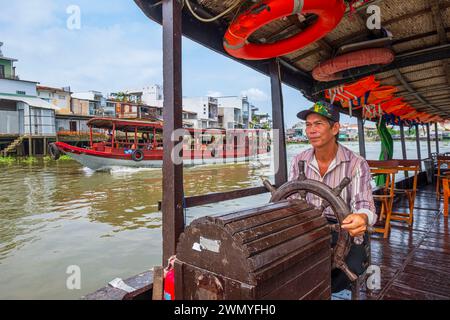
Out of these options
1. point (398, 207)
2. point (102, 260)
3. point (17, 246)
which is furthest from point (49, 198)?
point (398, 207)

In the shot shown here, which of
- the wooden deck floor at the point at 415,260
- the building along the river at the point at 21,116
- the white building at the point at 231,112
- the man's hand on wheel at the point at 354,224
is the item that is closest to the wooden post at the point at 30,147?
the building along the river at the point at 21,116

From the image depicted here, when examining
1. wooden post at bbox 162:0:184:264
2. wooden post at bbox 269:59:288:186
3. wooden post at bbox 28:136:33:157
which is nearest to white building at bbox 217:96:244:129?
wooden post at bbox 28:136:33:157

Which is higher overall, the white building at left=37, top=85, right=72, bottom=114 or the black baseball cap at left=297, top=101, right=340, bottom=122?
the white building at left=37, top=85, right=72, bottom=114

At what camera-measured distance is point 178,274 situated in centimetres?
112

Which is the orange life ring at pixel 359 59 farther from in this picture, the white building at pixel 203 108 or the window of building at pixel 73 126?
the white building at pixel 203 108

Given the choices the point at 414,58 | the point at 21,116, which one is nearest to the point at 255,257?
the point at 414,58

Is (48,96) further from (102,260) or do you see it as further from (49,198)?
(102,260)

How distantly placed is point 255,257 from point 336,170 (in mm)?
1070

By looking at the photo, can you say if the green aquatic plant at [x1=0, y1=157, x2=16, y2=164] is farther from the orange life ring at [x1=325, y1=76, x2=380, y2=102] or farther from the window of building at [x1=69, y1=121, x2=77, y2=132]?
the orange life ring at [x1=325, y1=76, x2=380, y2=102]

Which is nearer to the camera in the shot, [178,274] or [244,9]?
[178,274]

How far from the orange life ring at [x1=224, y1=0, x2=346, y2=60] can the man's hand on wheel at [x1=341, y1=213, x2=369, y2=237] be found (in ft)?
4.45

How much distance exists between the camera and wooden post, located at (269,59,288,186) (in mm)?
3141

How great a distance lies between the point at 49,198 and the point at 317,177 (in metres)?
11.1

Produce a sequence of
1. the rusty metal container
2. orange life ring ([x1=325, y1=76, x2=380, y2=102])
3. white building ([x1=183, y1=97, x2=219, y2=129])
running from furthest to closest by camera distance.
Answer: white building ([x1=183, y1=97, x2=219, y2=129]) < orange life ring ([x1=325, y1=76, x2=380, y2=102]) < the rusty metal container
